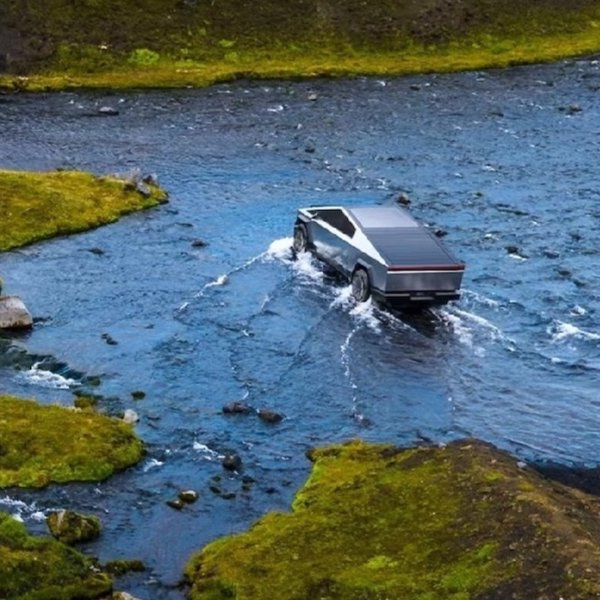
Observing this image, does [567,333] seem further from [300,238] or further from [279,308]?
[300,238]

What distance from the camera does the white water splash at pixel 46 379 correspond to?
33719mm

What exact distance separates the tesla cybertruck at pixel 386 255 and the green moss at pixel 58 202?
10.8 m

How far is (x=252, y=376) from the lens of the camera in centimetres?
3472

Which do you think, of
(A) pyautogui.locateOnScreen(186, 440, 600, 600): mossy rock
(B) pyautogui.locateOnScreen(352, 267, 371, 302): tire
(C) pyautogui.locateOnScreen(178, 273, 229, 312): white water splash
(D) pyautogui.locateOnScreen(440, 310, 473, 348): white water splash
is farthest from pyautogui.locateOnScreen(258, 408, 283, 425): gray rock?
(C) pyautogui.locateOnScreen(178, 273, 229, 312): white water splash

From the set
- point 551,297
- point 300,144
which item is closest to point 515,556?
point 551,297

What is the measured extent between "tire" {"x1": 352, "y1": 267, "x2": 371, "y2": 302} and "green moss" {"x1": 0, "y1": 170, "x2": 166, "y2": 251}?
13.8 m

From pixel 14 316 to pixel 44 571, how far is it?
618 inches

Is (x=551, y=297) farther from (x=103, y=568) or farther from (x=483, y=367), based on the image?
(x=103, y=568)

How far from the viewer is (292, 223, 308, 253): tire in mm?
44438

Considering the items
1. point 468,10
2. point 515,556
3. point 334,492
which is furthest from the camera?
point 468,10

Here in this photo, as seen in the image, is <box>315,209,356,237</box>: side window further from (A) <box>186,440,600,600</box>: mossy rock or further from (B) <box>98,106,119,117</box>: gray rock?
(B) <box>98,106,119,117</box>: gray rock

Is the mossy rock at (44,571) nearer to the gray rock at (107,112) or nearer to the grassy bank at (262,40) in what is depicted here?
the gray rock at (107,112)

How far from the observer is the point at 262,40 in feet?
273

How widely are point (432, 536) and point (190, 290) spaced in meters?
19.6
